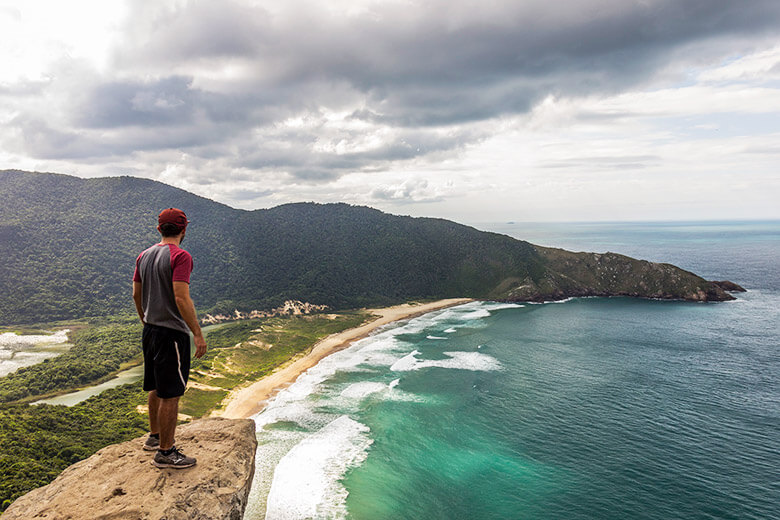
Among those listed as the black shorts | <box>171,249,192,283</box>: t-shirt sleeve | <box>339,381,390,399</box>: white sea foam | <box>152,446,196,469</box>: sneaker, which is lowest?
<box>339,381,390,399</box>: white sea foam

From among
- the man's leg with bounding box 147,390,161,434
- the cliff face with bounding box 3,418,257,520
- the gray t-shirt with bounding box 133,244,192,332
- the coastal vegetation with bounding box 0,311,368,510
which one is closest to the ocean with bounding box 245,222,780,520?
the coastal vegetation with bounding box 0,311,368,510

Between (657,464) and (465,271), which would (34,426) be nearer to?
(657,464)

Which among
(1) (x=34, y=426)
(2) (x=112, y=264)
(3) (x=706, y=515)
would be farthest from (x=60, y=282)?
(3) (x=706, y=515)

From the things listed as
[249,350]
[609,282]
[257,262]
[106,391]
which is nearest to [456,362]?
[249,350]

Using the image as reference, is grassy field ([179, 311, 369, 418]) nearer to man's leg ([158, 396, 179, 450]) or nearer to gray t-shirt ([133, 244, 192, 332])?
man's leg ([158, 396, 179, 450])

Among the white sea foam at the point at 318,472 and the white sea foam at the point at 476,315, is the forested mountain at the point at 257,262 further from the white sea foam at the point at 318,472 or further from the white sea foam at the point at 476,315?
the white sea foam at the point at 318,472

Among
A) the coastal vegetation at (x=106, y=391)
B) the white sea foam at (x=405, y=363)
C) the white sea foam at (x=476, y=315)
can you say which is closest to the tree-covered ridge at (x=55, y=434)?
the coastal vegetation at (x=106, y=391)

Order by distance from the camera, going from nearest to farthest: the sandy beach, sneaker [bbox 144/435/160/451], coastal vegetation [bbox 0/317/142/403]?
sneaker [bbox 144/435/160/451] < the sandy beach < coastal vegetation [bbox 0/317/142/403]

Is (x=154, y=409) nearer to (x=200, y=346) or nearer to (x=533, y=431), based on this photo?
(x=200, y=346)
